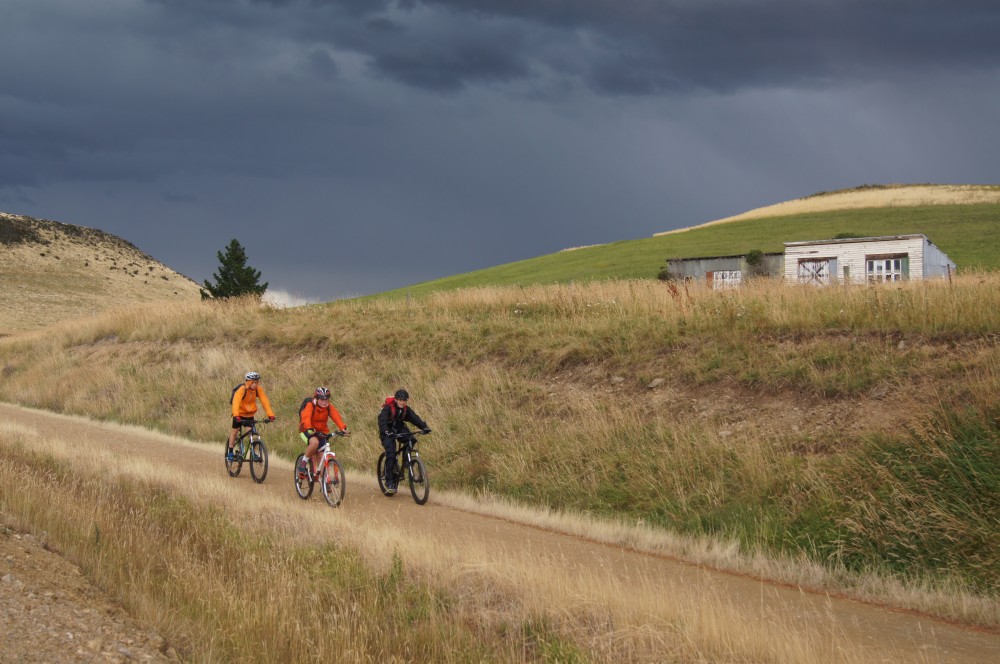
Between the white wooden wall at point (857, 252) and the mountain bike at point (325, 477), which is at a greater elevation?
the white wooden wall at point (857, 252)

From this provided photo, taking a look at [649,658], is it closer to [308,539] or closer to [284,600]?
[284,600]

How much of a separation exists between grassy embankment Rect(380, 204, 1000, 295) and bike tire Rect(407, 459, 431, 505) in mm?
48773

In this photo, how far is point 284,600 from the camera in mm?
7199

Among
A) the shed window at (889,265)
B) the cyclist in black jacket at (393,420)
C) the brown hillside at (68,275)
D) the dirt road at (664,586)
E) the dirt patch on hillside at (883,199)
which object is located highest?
the dirt patch on hillside at (883,199)

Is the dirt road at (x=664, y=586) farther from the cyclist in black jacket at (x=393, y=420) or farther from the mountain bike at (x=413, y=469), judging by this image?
the cyclist in black jacket at (x=393, y=420)

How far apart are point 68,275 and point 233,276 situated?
54.1 meters

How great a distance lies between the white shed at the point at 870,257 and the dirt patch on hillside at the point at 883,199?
5475 cm

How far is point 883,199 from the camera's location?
103062 millimetres

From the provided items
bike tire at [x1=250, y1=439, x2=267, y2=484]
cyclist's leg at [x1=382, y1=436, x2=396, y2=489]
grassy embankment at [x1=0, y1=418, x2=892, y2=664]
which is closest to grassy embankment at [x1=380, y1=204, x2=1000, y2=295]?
bike tire at [x1=250, y1=439, x2=267, y2=484]

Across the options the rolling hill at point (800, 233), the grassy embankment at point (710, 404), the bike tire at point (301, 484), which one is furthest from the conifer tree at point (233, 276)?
the bike tire at point (301, 484)

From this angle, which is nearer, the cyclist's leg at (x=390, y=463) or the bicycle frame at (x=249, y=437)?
the cyclist's leg at (x=390, y=463)

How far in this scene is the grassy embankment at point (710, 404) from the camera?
33.4 ft

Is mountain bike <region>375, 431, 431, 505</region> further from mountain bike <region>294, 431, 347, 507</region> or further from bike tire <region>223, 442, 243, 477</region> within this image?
bike tire <region>223, 442, 243, 477</region>

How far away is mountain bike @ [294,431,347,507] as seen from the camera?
13.3 metres
